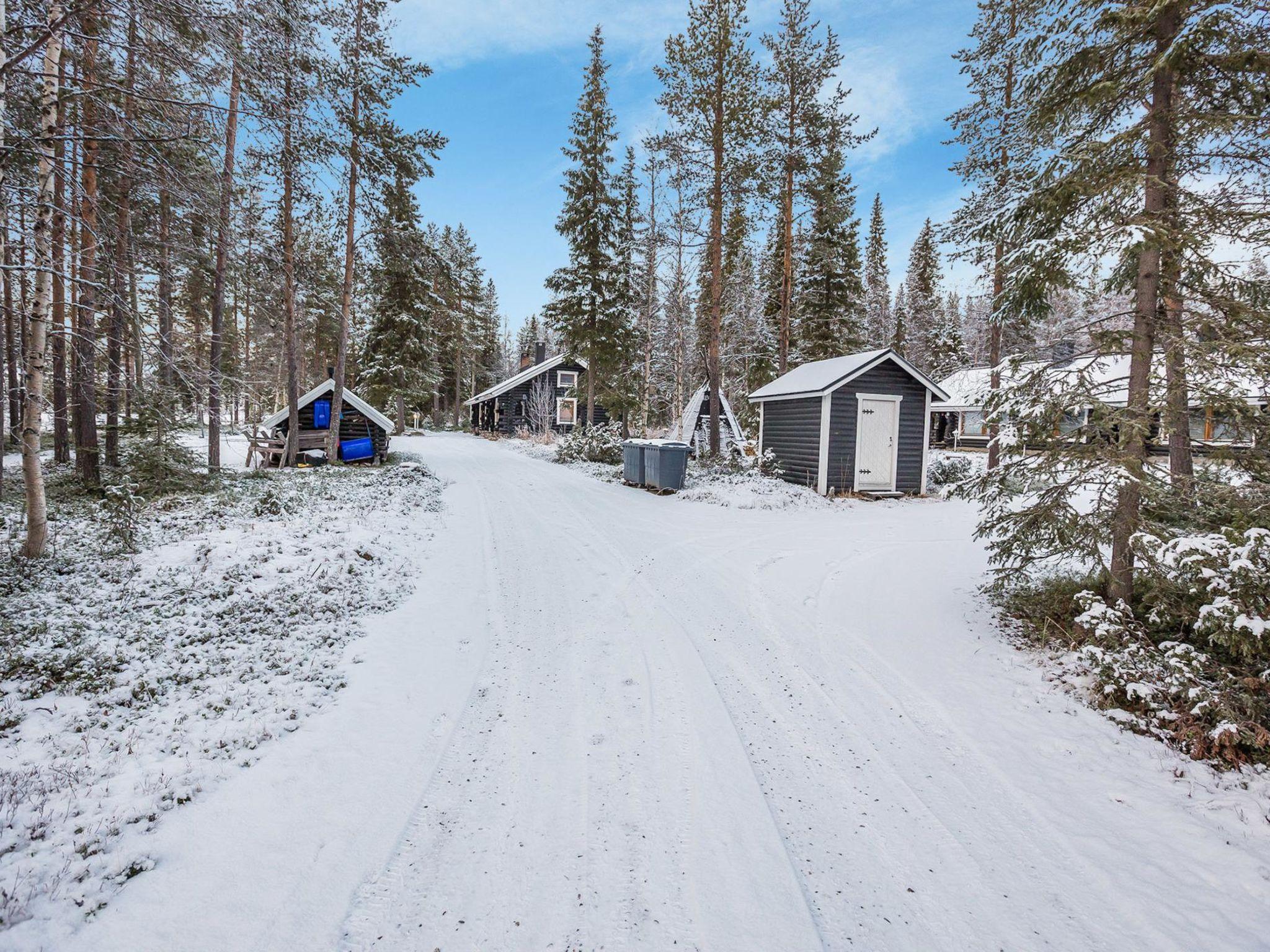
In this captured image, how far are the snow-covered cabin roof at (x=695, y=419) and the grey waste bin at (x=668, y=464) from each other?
22.9 ft

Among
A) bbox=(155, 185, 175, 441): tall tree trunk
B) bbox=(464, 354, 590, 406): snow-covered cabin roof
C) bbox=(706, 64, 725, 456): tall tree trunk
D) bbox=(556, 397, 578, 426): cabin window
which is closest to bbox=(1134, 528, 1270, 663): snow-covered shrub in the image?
bbox=(155, 185, 175, 441): tall tree trunk

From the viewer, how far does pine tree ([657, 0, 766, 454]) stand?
13.6m

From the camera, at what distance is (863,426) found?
541 inches

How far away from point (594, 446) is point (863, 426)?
9623mm

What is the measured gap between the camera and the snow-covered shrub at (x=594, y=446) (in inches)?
784

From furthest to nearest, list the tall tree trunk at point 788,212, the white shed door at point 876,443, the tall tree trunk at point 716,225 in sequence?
the tall tree trunk at point 788,212, the tall tree trunk at point 716,225, the white shed door at point 876,443

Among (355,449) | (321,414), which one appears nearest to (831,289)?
(355,449)

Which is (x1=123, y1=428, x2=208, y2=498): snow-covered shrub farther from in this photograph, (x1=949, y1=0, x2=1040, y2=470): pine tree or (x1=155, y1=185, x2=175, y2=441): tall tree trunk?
(x1=949, y1=0, x2=1040, y2=470): pine tree

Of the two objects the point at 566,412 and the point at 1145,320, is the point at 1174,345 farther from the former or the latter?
the point at 566,412

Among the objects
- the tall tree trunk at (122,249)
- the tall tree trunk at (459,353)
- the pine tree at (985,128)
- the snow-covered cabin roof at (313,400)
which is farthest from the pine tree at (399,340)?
the pine tree at (985,128)

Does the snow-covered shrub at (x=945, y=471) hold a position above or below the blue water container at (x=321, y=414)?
below

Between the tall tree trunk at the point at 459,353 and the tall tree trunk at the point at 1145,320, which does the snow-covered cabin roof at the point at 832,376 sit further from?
the tall tree trunk at the point at 459,353

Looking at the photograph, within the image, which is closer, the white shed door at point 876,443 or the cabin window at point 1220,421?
the cabin window at point 1220,421

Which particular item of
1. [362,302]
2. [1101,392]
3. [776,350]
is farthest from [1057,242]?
[362,302]
